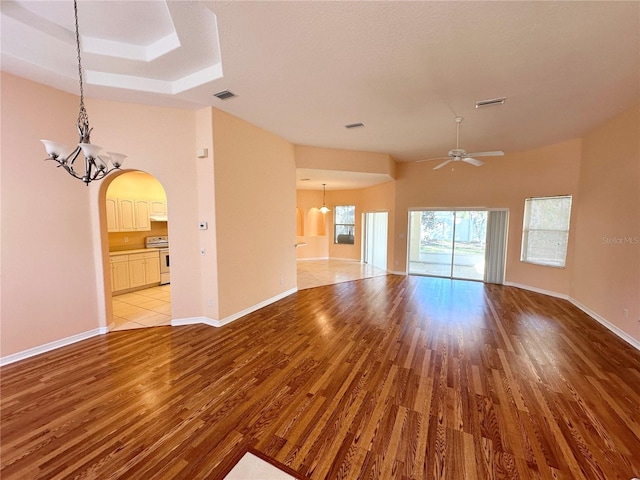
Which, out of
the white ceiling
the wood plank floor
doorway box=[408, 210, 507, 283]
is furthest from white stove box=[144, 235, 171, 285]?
doorway box=[408, 210, 507, 283]

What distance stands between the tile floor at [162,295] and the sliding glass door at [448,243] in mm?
1416

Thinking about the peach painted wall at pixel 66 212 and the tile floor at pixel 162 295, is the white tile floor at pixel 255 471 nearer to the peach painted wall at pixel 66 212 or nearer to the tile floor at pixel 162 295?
the peach painted wall at pixel 66 212

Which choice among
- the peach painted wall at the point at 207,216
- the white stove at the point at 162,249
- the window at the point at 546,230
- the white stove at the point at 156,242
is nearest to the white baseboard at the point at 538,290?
the window at the point at 546,230

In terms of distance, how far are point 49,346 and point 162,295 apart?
2.29 metres

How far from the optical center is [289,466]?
70.6 inches

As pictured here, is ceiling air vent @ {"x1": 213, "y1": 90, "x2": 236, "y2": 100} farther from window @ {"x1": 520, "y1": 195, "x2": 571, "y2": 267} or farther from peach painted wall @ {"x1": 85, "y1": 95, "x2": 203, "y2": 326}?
window @ {"x1": 520, "y1": 195, "x2": 571, "y2": 267}

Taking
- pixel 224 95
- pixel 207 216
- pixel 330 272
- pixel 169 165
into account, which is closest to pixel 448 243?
pixel 330 272

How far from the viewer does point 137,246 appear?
239 inches

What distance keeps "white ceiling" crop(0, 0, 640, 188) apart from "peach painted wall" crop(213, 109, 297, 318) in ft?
1.95

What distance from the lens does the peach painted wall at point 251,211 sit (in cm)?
411

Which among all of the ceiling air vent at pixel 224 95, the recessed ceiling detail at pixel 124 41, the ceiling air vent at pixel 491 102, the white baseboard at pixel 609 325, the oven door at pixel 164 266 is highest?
the recessed ceiling detail at pixel 124 41

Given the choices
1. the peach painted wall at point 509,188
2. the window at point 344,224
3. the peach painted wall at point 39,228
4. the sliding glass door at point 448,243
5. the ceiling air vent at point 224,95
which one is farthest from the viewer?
the window at point 344,224

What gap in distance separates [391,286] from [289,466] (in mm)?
5325

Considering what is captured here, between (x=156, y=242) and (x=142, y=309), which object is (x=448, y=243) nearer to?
(x=142, y=309)
